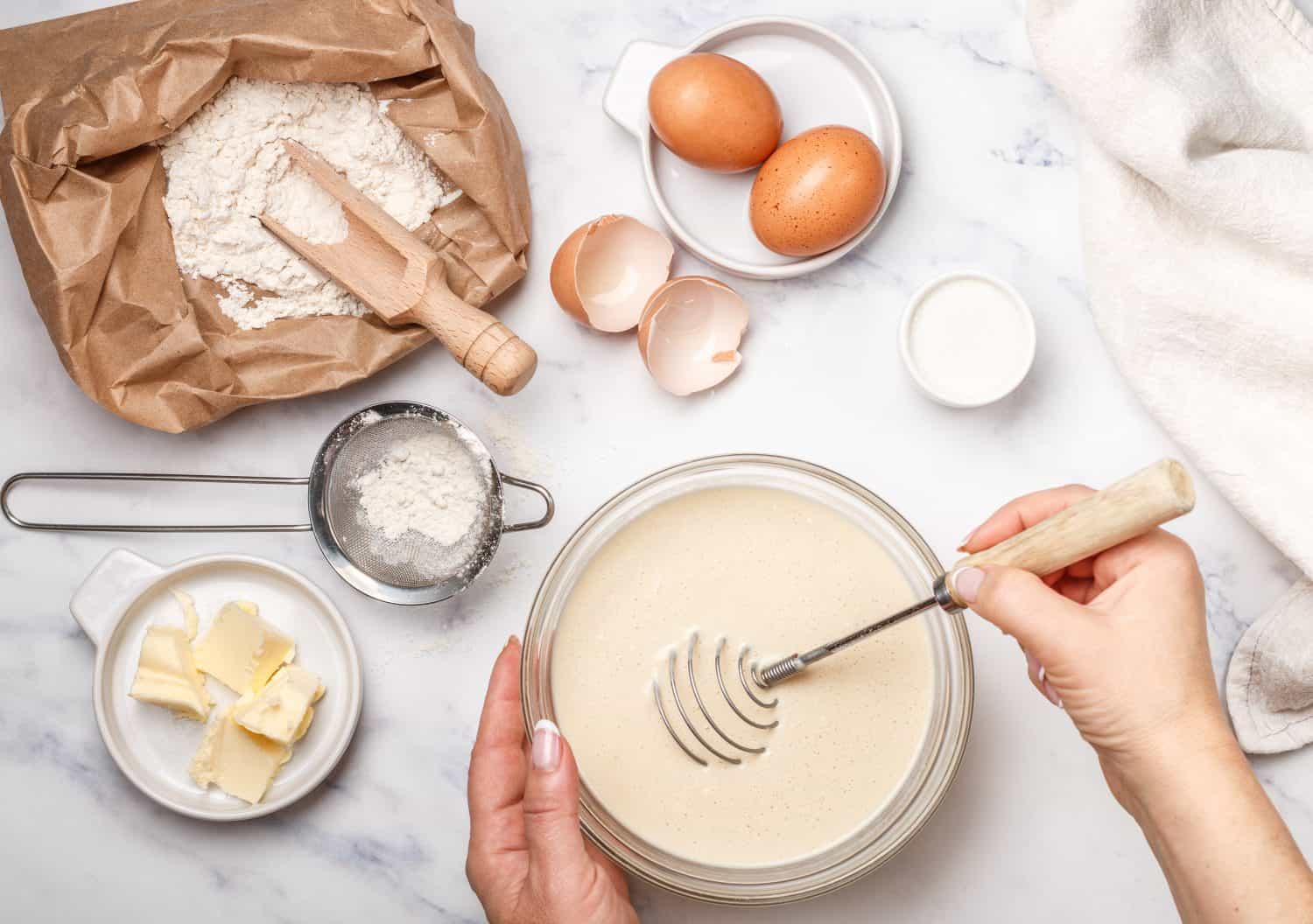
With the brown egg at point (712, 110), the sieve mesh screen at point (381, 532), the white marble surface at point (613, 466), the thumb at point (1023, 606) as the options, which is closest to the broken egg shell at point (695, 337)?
the white marble surface at point (613, 466)

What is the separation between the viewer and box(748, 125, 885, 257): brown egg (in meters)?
1.31

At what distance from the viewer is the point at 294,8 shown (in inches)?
51.8

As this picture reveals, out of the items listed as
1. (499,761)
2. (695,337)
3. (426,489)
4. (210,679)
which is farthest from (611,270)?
(210,679)

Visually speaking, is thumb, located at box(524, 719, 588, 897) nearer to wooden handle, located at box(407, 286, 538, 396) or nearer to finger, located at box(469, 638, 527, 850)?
finger, located at box(469, 638, 527, 850)

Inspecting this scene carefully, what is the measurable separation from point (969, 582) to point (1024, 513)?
19 cm

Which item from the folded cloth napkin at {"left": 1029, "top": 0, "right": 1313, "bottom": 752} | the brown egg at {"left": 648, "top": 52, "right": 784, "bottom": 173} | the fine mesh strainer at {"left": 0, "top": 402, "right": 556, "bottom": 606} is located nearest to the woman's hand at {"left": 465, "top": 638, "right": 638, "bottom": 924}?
the fine mesh strainer at {"left": 0, "top": 402, "right": 556, "bottom": 606}

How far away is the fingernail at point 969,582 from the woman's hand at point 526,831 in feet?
1.51

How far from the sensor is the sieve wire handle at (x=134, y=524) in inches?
55.6

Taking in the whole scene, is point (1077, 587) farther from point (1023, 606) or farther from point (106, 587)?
point (106, 587)

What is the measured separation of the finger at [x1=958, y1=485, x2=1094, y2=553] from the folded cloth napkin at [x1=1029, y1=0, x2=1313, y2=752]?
36cm

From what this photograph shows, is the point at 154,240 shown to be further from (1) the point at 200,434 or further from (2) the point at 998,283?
(2) the point at 998,283

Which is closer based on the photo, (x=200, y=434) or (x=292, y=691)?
(x=292, y=691)

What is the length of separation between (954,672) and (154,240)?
1155mm

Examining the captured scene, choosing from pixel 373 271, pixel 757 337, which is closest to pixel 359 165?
pixel 373 271
